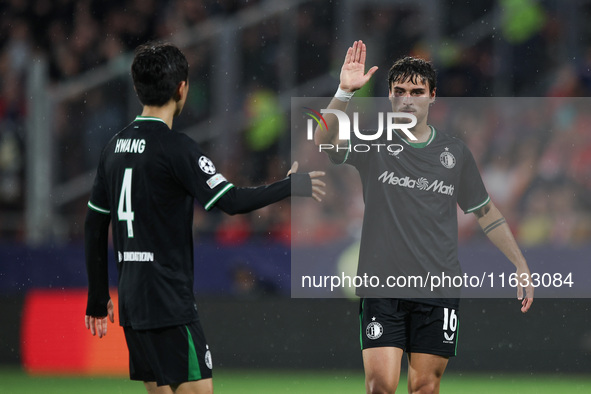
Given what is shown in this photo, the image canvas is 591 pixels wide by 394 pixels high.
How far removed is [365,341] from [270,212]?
4.19 meters

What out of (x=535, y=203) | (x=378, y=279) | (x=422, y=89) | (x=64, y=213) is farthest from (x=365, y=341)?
(x=64, y=213)

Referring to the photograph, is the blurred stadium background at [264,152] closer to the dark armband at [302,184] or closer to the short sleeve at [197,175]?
the dark armband at [302,184]

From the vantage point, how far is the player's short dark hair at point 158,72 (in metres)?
3.89

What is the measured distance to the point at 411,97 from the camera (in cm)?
498

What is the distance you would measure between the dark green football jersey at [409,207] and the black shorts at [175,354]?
122 centimetres

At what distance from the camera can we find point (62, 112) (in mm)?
9180

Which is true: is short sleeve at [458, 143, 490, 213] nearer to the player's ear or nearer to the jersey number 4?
the player's ear

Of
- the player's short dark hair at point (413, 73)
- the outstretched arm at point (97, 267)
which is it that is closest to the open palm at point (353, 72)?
the player's short dark hair at point (413, 73)

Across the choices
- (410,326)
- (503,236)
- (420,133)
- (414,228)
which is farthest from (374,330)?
(420,133)

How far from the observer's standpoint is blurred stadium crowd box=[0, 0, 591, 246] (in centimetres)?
848

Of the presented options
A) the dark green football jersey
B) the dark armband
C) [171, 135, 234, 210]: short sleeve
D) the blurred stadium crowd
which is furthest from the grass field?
[171, 135, 234, 210]: short sleeve

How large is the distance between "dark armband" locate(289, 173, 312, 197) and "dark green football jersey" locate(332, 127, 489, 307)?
0.97 meters

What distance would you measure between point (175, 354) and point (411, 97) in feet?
6.15

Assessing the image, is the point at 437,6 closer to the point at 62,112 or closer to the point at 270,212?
the point at 270,212
